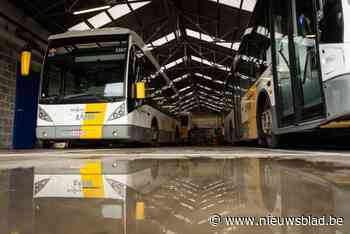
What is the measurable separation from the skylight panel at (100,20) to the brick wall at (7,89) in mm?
2593

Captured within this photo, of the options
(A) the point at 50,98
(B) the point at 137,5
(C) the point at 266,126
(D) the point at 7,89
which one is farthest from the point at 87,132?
(B) the point at 137,5

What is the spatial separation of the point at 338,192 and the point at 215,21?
34.0 ft

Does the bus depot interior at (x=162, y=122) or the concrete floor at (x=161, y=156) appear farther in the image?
the concrete floor at (x=161, y=156)

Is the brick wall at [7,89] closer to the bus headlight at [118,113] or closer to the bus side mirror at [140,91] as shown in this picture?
the bus headlight at [118,113]

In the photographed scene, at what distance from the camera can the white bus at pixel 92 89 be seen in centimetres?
477

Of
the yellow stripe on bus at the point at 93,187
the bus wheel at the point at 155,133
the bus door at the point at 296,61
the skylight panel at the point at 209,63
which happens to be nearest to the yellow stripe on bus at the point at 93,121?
the bus wheel at the point at 155,133

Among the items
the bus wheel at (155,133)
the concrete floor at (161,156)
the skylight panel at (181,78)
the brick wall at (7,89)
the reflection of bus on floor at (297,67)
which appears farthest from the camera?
the skylight panel at (181,78)

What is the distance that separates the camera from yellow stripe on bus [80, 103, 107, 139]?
4.74m

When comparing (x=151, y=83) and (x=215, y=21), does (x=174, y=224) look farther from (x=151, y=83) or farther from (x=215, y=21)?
(x=215, y=21)

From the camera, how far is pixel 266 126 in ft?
14.8

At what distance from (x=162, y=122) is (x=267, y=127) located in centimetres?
407

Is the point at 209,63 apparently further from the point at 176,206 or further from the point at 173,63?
the point at 176,206

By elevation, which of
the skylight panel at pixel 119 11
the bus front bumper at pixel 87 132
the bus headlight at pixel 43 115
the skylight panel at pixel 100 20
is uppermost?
the skylight panel at pixel 119 11

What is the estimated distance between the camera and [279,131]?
3.83 metres
